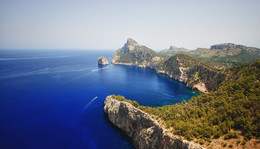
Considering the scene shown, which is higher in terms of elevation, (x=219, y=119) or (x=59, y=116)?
(x=219, y=119)

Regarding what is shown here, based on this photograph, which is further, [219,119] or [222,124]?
[219,119]

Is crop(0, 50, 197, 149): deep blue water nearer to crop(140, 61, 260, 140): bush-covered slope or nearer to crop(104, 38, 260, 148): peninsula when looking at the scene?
crop(104, 38, 260, 148): peninsula

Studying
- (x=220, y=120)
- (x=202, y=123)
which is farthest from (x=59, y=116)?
(x=220, y=120)

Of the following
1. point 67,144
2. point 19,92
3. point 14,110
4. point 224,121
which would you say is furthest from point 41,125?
point 224,121

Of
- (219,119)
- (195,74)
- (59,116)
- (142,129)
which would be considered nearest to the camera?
(219,119)

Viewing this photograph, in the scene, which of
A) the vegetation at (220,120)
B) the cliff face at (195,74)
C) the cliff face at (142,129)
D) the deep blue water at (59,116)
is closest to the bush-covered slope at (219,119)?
the vegetation at (220,120)

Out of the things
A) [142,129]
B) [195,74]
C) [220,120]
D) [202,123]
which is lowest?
[142,129]

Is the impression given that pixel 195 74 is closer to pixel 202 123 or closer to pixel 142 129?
pixel 202 123

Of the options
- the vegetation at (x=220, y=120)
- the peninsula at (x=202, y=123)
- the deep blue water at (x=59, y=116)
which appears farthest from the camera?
the deep blue water at (x=59, y=116)

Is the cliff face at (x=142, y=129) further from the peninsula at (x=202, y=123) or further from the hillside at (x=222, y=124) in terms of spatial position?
the hillside at (x=222, y=124)
